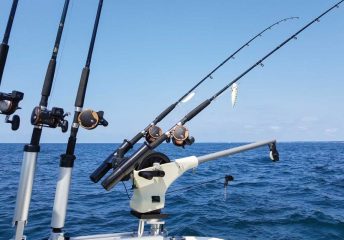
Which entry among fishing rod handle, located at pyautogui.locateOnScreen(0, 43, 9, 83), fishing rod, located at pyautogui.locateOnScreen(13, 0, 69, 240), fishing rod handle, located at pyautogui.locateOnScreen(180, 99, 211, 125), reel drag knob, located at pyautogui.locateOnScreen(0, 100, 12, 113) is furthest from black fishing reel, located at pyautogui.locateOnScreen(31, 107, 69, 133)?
fishing rod handle, located at pyautogui.locateOnScreen(180, 99, 211, 125)

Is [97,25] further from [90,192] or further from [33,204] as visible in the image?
[90,192]

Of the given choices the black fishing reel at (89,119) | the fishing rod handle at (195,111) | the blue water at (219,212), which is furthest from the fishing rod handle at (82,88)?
the blue water at (219,212)

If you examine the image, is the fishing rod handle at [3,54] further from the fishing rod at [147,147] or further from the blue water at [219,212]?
the blue water at [219,212]

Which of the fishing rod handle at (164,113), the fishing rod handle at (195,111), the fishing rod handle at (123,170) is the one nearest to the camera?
the fishing rod handle at (123,170)

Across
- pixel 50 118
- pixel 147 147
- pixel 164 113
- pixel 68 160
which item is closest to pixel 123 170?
pixel 147 147

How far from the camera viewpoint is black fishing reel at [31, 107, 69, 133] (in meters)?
3.27

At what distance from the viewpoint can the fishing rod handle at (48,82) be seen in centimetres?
343

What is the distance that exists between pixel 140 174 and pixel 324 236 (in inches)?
171

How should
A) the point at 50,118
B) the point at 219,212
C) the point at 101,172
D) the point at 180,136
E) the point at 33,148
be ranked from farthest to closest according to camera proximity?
the point at 219,212
the point at 101,172
the point at 180,136
the point at 50,118
the point at 33,148

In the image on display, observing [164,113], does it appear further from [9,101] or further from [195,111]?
[9,101]

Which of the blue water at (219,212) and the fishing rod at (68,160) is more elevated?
the fishing rod at (68,160)

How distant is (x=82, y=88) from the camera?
3.74m

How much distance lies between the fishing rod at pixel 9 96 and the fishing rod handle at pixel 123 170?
3.32 feet

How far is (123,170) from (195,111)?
4.57 feet
